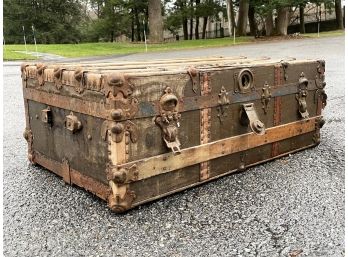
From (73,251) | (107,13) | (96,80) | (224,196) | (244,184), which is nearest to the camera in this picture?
(73,251)

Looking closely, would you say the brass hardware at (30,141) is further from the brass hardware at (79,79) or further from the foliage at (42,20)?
the foliage at (42,20)

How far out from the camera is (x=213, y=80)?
11.4ft

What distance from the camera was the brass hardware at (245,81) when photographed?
365cm

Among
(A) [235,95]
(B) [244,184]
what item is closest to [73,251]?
(B) [244,184]

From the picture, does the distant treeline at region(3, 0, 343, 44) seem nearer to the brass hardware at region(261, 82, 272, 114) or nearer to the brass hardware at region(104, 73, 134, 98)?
the brass hardware at region(261, 82, 272, 114)

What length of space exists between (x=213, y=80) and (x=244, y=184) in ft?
2.77

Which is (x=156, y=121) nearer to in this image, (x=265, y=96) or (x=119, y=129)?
(x=119, y=129)

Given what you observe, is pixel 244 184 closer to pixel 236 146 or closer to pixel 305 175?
pixel 236 146

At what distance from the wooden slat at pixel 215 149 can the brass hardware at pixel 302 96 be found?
0.09 m

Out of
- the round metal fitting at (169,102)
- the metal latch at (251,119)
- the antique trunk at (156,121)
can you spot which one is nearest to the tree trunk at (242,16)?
the antique trunk at (156,121)

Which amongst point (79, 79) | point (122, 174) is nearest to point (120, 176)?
point (122, 174)

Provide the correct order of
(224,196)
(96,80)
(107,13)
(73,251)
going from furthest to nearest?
(107,13)
(224,196)
(96,80)
(73,251)

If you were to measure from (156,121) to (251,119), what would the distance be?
914 millimetres

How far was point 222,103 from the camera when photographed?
352 cm
